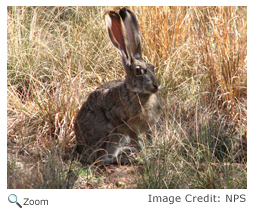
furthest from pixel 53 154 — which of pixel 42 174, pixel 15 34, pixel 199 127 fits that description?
pixel 15 34

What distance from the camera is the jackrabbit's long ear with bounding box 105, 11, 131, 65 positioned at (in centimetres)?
439

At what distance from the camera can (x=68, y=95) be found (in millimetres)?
5273

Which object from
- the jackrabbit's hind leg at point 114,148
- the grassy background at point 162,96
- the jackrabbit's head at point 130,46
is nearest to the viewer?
the grassy background at point 162,96

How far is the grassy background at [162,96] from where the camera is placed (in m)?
3.91

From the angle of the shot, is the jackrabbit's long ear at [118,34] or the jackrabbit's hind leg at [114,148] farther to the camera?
the jackrabbit's hind leg at [114,148]

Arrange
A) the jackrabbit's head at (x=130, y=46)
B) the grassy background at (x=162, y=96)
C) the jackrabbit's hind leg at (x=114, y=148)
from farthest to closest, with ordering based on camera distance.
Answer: the jackrabbit's hind leg at (x=114, y=148), the jackrabbit's head at (x=130, y=46), the grassy background at (x=162, y=96)

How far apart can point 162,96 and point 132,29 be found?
1469mm

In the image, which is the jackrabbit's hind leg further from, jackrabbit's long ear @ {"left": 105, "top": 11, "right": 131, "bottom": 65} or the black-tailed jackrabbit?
jackrabbit's long ear @ {"left": 105, "top": 11, "right": 131, "bottom": 65}

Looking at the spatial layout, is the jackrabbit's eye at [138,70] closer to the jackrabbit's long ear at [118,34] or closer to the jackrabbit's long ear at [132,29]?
the jackrabbit's long ear at [118,34]

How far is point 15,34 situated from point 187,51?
3.08 meters

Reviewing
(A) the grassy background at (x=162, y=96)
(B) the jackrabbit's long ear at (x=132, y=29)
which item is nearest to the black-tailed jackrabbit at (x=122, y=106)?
(B) the jackrabbit's long ear at (x=132, y=29)

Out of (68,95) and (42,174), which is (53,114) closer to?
(68,95)

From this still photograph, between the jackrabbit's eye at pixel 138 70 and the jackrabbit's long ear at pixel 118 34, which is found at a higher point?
the jackrabbit's long ear at pixel 118 34

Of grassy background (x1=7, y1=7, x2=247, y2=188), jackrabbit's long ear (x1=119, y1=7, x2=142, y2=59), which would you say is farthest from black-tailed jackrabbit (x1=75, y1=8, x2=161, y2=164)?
grassy background (x1=7, y1=7, x2=247, y2=188)
